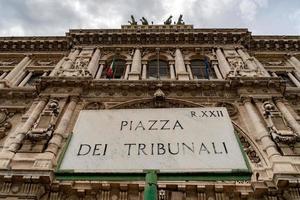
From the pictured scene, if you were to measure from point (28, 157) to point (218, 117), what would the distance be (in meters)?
6.74

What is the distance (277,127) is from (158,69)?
764cm

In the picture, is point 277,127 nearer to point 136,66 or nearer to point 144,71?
point 144,71

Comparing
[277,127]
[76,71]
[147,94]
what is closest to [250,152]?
[277,127]

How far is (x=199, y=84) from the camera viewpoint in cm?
1311

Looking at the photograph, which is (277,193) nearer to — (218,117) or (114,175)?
(218,117)

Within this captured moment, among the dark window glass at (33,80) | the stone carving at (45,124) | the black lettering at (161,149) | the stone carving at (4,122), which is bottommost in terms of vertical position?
the black lettering at (161,149)

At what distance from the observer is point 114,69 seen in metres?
16.4

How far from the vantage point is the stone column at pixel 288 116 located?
1059cm

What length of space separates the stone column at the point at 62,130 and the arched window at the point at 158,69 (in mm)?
5055

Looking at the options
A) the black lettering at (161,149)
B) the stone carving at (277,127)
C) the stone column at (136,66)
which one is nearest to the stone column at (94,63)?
the stone column at (136,66)

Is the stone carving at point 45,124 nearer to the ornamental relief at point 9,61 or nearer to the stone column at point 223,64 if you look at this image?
the ornamental relief at point 9,61

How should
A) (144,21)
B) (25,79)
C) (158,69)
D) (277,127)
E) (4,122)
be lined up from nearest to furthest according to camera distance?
(277,127)
(4,122)
(25,79)
(158,69)
(144,21)

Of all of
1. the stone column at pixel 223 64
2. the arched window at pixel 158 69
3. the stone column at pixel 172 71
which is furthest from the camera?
the arched window at pixel 158 69

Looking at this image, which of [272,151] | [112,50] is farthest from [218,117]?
[112,50]
